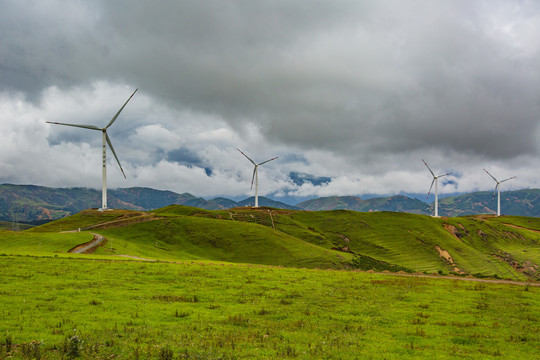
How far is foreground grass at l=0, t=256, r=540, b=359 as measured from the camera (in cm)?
1711

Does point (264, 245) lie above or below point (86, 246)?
below

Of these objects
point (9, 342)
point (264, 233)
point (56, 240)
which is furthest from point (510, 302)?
point (264, 233)

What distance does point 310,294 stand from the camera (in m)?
33.7

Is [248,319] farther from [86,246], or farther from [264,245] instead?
[264,245]

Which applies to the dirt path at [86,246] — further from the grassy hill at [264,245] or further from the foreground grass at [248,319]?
the foreground grass at [248,319]

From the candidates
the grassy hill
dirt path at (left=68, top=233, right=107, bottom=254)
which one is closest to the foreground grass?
dirt path at (left=68, top=233, right=107, bottom=254)

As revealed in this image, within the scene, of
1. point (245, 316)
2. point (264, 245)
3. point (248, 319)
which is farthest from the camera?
point (264, 245)

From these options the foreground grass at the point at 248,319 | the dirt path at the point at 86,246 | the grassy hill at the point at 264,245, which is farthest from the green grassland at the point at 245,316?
the grassy hill at the point at 264,245

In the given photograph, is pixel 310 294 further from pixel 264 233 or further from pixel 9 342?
pixel 264 233

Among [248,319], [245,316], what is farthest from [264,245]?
[248,319]

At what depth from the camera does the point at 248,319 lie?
2312 centimetres

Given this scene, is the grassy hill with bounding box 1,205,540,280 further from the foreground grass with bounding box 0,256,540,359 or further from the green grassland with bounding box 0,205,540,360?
the foreground grass with bounding box 0,256,540,359

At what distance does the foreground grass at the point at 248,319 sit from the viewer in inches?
674

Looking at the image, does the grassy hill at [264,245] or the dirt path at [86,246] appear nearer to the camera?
the dirt path at [86,246]
